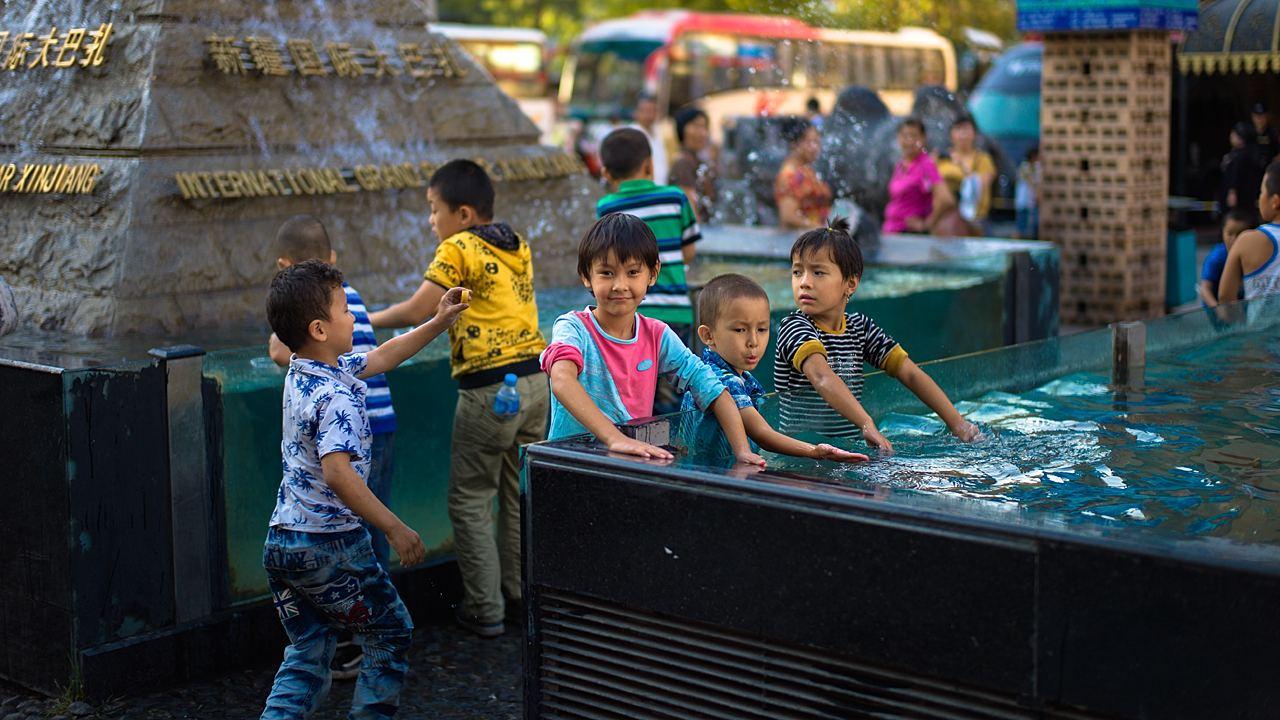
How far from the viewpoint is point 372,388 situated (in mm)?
5176

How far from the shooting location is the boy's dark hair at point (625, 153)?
6332 millimetres

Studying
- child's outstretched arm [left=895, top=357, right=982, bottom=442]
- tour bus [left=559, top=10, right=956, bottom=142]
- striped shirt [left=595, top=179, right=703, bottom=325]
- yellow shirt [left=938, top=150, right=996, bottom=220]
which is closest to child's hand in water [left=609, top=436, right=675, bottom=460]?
child's outstretched arm [left=895, top=357, right=982, bottom=442]

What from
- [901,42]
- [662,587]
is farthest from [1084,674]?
[901,42]

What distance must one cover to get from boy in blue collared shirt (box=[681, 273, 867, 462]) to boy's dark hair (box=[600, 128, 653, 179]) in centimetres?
200

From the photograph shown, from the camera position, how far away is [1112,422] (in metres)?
5.25

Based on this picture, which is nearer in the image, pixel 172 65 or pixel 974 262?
pixel 172 65

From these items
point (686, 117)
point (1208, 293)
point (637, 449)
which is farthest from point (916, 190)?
point (637, 449)

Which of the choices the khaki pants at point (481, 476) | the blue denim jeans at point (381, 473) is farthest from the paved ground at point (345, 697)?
the blue denim jeans at point (381, 473)

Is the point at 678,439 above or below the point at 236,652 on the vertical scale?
above

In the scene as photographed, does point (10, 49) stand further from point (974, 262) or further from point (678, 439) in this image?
point (974, 262)

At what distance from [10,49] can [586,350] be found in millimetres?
4473

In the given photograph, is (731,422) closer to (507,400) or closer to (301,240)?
(507,400)

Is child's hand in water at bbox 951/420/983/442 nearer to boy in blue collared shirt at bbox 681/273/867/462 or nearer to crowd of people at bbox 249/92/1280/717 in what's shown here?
crowd of people at bbox 249/92/1280/717

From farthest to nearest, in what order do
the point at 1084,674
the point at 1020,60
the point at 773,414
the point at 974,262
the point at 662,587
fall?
the point at 1020,60
the point at 974,262
the point at 773,414
the point at 662,587
the point at 1084,674
